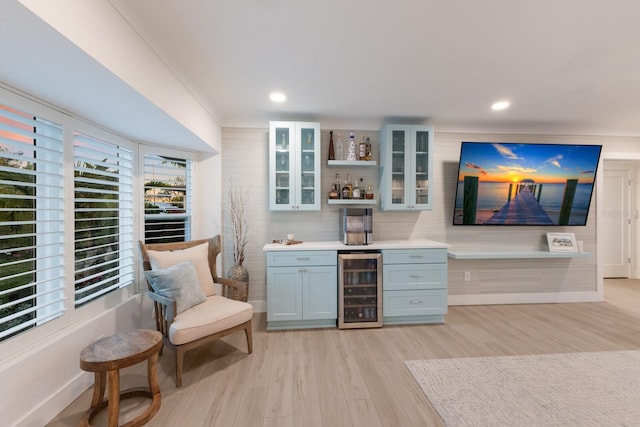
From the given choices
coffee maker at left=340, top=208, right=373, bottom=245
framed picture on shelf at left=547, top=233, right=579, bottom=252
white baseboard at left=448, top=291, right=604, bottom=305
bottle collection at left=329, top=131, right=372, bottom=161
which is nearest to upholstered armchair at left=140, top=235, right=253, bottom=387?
coffee maker at left=340, top=208, right=373, bottom=245

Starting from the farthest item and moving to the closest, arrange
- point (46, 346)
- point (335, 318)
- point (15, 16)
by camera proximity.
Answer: point (335, 318) < point (46, 346) < point (15, 16)

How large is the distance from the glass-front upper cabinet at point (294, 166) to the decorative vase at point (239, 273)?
2.62 ft

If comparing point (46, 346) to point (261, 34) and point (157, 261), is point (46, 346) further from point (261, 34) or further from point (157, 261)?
point (261, 34)

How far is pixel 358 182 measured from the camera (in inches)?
143

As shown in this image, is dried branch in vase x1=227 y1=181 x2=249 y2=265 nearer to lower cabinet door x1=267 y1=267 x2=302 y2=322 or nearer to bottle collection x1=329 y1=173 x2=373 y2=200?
lower cabinet door x1=267 y1=267 x2=302 y2=322

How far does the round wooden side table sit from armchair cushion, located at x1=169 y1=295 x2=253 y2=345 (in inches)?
7.0

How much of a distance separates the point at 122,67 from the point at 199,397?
2.17m

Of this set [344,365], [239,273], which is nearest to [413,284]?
[344,365]

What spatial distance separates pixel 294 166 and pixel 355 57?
4.75ft

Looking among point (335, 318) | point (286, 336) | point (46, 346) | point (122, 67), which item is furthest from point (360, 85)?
point (46, 346)

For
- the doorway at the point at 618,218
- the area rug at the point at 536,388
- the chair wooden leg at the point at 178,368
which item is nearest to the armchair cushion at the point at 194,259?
the chair wooden leg at the point at 178,368

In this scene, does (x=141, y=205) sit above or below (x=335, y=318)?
above

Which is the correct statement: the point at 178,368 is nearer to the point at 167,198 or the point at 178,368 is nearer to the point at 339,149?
the point at 167,198

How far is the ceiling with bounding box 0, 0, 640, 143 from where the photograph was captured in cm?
152
